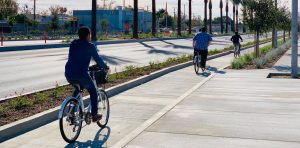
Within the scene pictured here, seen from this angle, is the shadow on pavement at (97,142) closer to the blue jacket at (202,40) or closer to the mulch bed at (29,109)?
the mulch bed at (29,109)

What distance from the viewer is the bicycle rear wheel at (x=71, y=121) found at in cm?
636

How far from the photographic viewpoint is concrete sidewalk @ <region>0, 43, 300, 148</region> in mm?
6531

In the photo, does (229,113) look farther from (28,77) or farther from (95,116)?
(28,77)

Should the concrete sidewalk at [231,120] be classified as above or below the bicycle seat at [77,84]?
below

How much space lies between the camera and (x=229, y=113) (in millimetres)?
8625

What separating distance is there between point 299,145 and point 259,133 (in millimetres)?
811

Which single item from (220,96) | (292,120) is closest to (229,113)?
(292,120)

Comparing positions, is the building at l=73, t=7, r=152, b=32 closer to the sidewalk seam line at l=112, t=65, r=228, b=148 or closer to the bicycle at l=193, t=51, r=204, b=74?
the bicycle at l=193, t=51, r=204, b=74

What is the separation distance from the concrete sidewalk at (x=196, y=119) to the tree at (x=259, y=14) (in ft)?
31.2

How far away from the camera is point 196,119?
8.04 m

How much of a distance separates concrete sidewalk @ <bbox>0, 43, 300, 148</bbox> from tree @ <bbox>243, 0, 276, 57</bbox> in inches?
374

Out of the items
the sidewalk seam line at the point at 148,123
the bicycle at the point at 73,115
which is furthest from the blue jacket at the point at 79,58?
the sidewalk seam line at the point at 148,123

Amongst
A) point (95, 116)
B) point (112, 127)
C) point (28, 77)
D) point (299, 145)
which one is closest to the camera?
point (299, 145)

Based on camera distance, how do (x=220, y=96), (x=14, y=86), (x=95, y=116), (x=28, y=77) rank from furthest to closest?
(x=28, y=77), (x=14, y=86), (x=220, y=96), (x=95, y=116)
